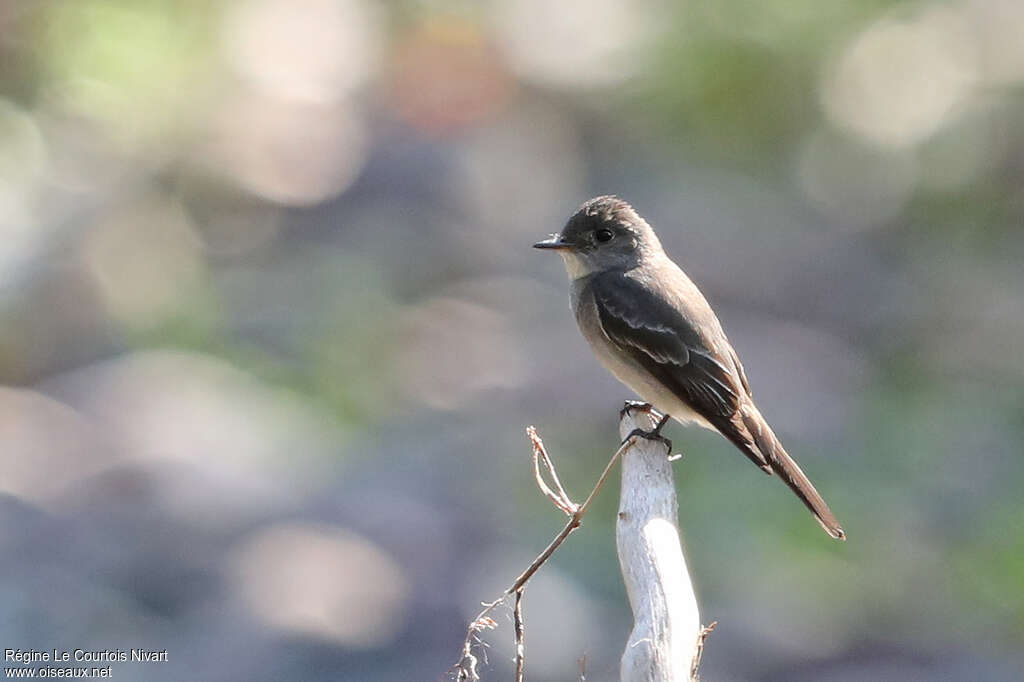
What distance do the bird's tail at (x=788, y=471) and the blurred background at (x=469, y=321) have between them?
202cm

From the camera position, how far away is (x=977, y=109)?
12.0 m

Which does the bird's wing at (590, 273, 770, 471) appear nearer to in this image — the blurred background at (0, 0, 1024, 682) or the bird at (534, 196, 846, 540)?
the bird at (534, 196, 846, 540)

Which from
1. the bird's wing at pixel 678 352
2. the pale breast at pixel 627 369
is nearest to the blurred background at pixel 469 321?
the pale breast at pixel 627 369

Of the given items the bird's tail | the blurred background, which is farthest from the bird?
the blurred background

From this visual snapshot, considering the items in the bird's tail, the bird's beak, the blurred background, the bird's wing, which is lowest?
the bird's tail

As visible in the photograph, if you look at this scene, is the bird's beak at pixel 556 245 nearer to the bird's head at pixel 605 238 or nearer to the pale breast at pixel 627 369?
the bird's head at pixel 605 238

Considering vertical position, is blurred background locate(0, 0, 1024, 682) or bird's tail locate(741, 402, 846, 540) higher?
blurred background locate(0, 0, 1024, 682)

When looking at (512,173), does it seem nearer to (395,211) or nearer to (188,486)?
(395,211)

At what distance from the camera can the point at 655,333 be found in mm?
4875

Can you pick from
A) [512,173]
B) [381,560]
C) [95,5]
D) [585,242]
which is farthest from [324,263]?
[585,242]

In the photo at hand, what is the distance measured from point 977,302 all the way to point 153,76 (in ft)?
21.5

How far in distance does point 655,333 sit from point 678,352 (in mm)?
110

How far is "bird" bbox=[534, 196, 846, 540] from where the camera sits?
15.4 feet

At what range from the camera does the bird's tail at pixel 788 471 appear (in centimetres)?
429
